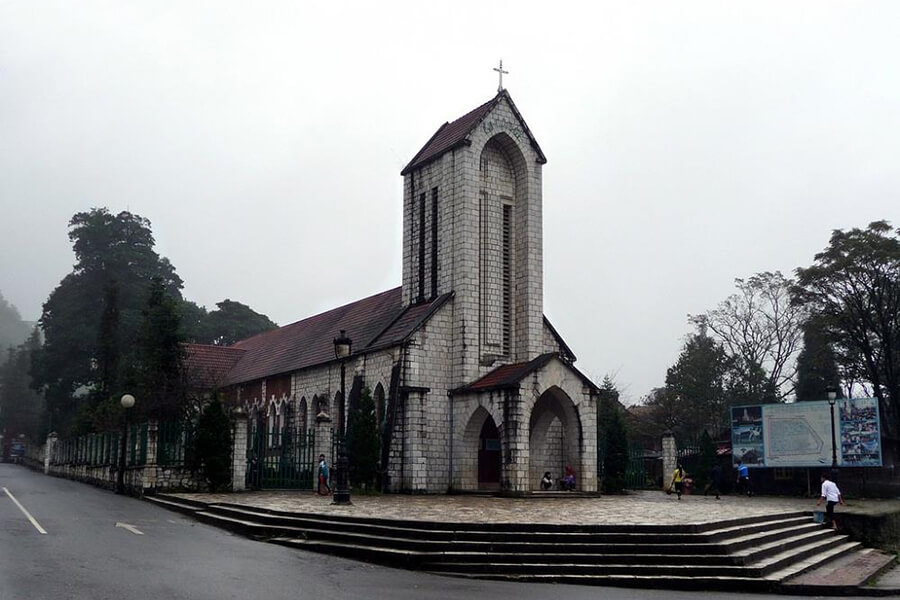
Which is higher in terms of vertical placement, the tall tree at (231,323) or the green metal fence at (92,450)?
the tall tree at (231,323)

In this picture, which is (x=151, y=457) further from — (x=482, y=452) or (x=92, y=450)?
(x=92, y=450)

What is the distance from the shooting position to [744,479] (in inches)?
1363

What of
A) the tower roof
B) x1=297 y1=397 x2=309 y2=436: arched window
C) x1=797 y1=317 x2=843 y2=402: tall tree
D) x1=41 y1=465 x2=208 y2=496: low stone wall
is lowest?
x1=41 y1=465 x2=208 y2=496: low stone wall

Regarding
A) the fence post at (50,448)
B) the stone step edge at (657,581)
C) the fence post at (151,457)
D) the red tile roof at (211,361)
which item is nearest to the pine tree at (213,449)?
the fence post at (151,457)

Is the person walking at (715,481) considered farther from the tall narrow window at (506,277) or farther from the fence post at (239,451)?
the fence post at (239,451)

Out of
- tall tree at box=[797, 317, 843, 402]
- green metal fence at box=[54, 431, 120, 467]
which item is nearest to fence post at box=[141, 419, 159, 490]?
green metal fence at box=[54, 431, 120, 467]

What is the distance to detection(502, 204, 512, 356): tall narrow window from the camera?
3512cm

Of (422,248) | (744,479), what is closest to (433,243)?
(422,248)

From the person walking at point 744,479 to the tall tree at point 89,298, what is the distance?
132 feet

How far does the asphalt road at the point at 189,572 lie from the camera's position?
37.9 ft

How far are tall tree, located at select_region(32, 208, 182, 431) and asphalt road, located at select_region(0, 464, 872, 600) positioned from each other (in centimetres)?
4418

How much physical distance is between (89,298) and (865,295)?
52.7m

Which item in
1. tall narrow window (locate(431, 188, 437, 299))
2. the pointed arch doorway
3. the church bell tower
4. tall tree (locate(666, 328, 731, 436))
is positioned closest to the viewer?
the pointed arch doorway

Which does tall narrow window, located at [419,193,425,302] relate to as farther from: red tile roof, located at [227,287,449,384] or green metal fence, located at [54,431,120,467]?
green metal fence, located at [54,431,120,467]
